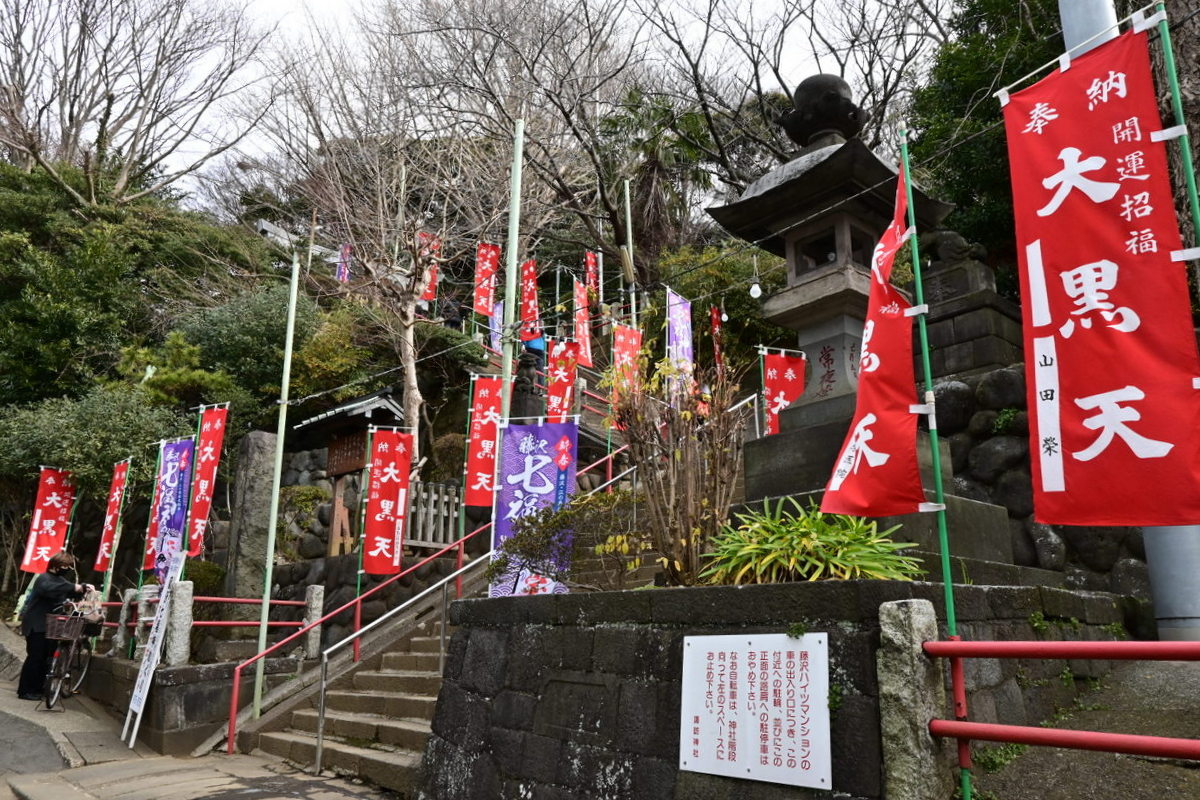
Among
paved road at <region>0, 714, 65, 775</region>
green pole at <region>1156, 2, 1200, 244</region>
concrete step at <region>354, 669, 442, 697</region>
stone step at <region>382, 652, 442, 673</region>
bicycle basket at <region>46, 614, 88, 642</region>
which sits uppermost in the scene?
green pole at <region>1156, 2, 1200, 244</region>

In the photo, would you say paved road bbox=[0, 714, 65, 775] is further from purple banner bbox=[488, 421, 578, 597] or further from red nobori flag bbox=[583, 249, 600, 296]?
red nobori flag bbox=[583, 249, 600, 296]

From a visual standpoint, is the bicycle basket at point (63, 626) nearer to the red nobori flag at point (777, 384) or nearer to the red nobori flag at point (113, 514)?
the red nobori flag at point (113, 514)

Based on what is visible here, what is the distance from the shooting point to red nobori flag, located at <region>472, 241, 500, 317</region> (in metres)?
16.7

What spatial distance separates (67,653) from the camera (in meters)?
10.3

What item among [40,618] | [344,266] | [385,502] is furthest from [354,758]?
[344,266]

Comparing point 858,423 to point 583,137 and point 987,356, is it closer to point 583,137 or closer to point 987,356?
point 987,356

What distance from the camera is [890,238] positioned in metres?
4.57

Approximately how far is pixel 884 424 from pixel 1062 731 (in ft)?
6.43

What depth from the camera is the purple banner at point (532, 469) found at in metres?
7.86

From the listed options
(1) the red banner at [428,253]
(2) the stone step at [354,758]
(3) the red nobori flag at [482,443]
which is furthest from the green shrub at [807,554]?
(1) the red banner at [428,253]

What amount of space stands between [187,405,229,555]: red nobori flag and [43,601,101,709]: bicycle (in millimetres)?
1566

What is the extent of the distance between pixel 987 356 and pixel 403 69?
14520 millimetres

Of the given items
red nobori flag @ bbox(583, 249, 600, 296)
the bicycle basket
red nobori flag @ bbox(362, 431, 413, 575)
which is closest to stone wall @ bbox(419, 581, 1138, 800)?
red nobori flag @ bbox(362, 431, 413, 575)

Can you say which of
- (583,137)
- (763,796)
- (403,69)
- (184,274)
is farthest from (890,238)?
(184,274)
